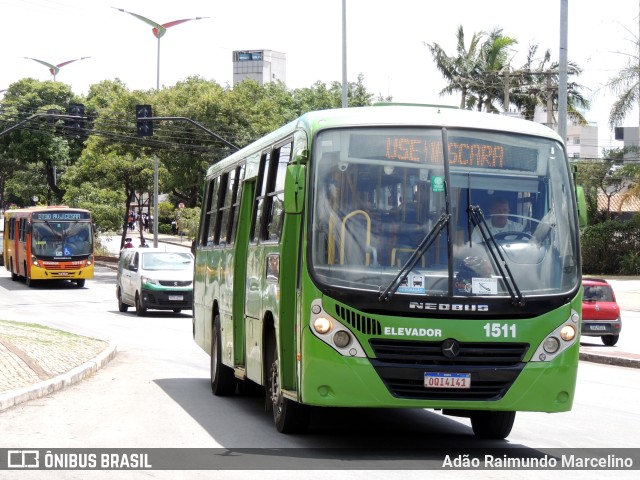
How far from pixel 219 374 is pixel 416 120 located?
562cm

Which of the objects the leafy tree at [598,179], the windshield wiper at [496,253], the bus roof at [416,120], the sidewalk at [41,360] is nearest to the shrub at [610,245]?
the leafy tree at [598,179]

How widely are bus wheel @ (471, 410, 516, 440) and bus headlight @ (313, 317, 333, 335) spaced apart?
7.45 ft

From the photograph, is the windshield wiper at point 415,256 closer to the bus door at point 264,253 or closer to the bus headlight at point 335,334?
the bus headlight at point 335,334

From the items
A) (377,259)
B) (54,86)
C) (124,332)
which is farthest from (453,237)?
(54,86)

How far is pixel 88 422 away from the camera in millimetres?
11898

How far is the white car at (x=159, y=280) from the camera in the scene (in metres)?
32.8

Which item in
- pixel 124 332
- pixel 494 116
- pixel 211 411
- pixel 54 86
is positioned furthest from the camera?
pixel 54 86

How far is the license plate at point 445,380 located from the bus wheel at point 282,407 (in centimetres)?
156

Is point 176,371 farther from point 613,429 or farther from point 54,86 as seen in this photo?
point 54,86

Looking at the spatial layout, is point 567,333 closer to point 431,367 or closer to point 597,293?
point 431,367

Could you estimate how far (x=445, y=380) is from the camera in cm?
979

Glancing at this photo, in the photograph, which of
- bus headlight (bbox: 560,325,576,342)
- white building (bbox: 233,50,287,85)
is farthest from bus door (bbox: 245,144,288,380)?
white building (bbox: 233,50,287,85)

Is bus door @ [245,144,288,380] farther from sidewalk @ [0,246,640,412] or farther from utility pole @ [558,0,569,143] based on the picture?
utility pole @ [558,0,569,143]

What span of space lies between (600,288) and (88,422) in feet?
61.3
